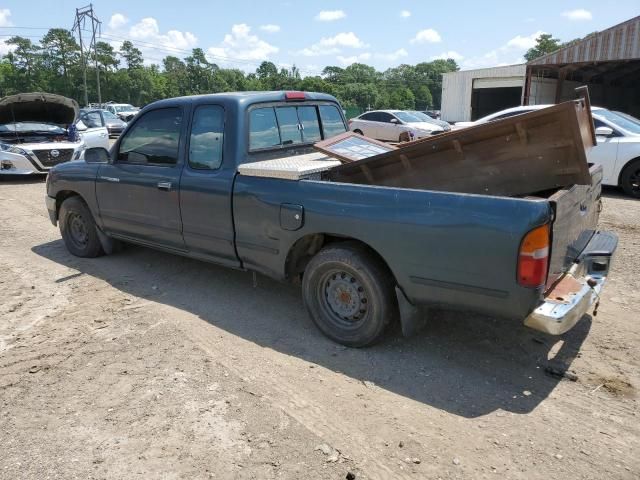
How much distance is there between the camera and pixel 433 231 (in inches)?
123

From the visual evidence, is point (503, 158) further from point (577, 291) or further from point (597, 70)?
point (597, 70)

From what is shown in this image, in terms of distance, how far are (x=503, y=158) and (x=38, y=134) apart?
481 inches

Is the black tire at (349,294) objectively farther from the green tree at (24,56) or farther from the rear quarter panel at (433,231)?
the green tree at (24,56)

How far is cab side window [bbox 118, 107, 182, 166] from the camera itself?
471 cm

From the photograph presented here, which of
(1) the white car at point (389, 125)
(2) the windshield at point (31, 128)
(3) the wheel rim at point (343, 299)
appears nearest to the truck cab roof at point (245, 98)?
(3) the wheel rim at point (343, 299)

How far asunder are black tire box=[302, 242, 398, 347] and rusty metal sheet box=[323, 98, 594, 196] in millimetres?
704

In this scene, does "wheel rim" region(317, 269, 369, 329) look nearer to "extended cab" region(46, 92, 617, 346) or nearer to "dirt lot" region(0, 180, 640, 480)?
"extended cab" region(46, 92, 617, 346)

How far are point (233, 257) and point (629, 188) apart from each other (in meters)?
8.04

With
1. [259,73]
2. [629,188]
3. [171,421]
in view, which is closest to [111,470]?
[171,421]

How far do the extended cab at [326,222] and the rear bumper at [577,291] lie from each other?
0.01m

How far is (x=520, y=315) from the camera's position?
2.97 m

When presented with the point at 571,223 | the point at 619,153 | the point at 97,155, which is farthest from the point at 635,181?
the point at 97,155

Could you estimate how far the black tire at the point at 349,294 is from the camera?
3549 mm

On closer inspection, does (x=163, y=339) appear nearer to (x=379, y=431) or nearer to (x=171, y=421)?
(x=171, y=421)
